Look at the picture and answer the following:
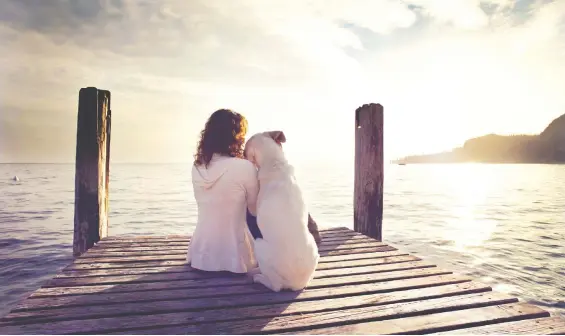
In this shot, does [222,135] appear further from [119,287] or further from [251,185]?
[119,287]

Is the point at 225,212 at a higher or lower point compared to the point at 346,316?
higher

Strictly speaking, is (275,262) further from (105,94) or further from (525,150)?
(525,150)

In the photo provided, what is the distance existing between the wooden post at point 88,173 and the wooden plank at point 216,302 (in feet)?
10.4

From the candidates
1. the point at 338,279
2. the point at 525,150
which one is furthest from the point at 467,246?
the point at 525,150

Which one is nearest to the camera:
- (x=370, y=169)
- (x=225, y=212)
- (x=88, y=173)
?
(x=225, y=212)

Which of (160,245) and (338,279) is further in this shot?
(160,245)

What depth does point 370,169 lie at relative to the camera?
7.67 meters

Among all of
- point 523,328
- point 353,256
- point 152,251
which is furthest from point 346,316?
point 152,251

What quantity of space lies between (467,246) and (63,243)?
536 inches

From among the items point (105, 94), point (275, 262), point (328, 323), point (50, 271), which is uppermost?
point (105, 94)

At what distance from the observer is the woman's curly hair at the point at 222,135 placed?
4527 millimetres

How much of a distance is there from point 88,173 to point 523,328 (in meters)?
6.23

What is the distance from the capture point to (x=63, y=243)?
13023mm

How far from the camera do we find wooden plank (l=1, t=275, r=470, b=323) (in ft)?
11.1
